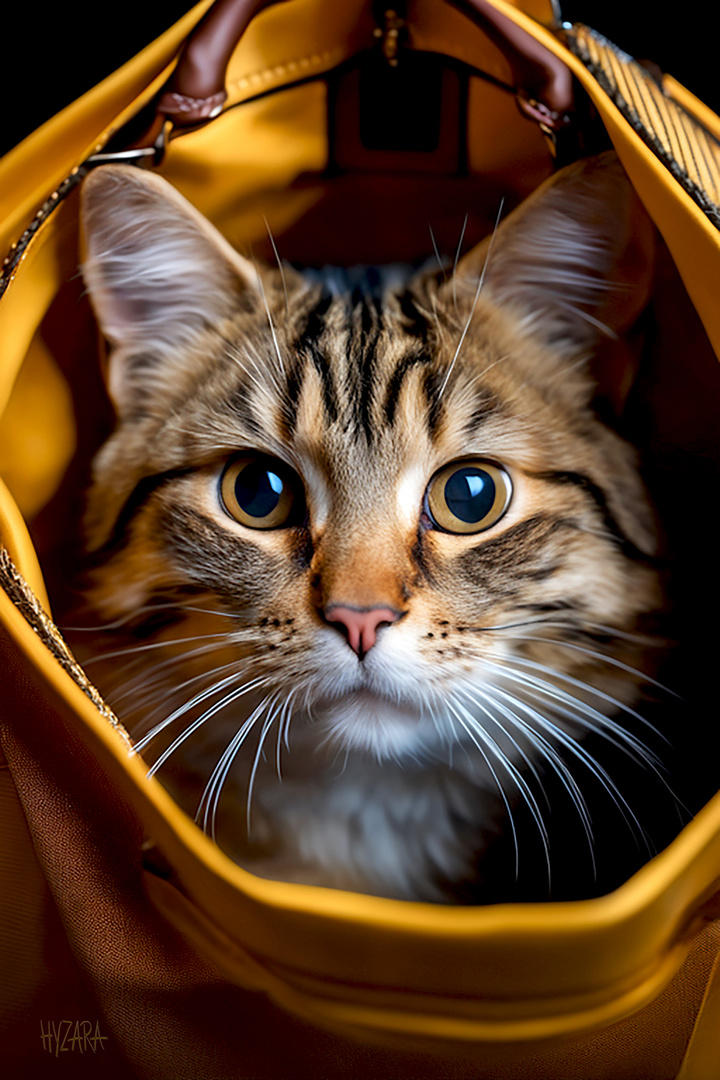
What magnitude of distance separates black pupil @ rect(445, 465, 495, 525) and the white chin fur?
0.17m

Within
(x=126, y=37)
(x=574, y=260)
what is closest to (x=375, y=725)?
(x=574, y=260)

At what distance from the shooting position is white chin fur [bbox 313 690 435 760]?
64 centimetres

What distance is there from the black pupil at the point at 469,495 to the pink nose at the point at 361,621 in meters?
0.14

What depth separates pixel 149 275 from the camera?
77 centimetres

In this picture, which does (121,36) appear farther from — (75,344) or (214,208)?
(75,344)

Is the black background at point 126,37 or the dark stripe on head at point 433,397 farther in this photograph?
the black background at point 126,37

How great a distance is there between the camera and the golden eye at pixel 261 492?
701 millimetres

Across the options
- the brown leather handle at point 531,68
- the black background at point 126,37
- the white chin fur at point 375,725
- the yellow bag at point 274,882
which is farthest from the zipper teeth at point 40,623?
the black background at point 126,37

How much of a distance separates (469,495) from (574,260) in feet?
0.79

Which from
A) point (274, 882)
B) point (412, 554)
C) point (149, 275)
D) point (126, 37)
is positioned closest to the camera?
point (274, 882)

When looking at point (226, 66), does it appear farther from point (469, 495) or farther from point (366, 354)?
point (469, 495)

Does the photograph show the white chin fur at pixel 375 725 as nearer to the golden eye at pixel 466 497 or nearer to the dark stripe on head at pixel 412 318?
the golden eye at pixel 466 497

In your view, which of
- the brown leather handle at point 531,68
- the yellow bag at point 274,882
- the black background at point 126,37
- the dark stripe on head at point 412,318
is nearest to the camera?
the yellow bag at point 274,882

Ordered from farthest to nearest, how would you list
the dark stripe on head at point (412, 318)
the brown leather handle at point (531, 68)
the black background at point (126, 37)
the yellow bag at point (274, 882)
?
1. the black background at point (126, 37)
2. the dark stripe on head at point (412, 318)
3. the brown leather handle at point (531, 68)
4. the yellow bag at point (274, 882)
